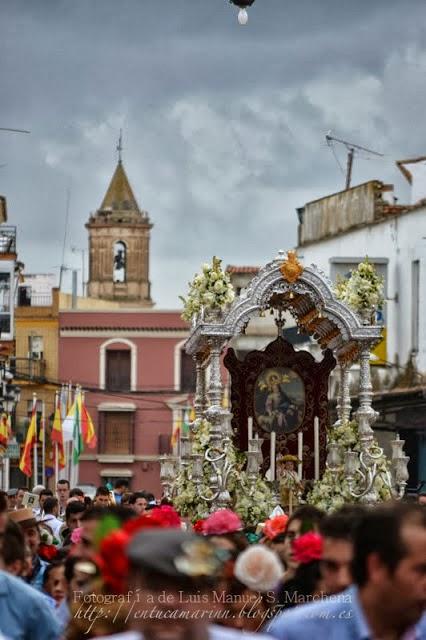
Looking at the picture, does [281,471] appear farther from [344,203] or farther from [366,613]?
[344,203]

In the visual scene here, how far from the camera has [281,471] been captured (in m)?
21.7

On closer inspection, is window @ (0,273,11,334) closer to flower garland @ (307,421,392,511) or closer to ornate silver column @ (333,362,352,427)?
ornate silver column @ (333,362,352,427)

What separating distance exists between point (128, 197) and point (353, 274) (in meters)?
120

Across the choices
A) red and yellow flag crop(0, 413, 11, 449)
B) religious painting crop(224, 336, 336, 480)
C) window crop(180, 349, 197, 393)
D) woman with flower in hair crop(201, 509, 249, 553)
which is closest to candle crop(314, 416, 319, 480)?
religious painting crop(224, 336, 336, 480)

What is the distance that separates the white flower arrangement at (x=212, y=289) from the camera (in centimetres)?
2169

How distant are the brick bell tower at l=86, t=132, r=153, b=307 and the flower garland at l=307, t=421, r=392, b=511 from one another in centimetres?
11412

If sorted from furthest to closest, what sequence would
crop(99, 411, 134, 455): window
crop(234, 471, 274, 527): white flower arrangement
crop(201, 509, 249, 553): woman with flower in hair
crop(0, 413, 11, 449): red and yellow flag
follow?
crop(99, 411, 134, 455): window, crop(0, 413, 11, 449): red and yellow flag, crop(234, 471, 274, 527): white flower arrangement, crop(201, 509, 249, 553): woman with flower in hair

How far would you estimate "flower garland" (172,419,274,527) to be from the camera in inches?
819

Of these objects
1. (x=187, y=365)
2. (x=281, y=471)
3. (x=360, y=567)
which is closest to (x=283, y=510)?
(x=281, y=471)

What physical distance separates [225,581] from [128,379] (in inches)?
2694

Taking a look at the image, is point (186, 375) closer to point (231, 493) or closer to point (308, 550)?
point (231, 493)

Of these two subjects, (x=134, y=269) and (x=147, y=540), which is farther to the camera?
(x=134, y=269)

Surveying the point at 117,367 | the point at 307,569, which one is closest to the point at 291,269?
the point at 307,569

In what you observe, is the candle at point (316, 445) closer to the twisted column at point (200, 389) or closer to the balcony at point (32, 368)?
the twisted column at point (200, 389)
